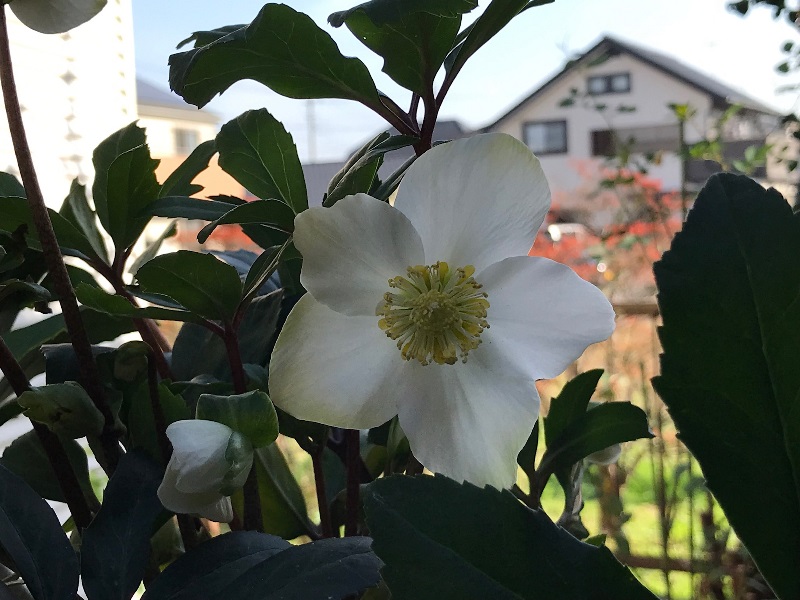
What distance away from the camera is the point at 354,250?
0.72 feet

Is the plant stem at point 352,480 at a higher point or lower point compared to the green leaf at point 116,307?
lower

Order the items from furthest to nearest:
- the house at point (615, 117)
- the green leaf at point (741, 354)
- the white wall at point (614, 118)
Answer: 1. the white wall at point (614, 118)
2. the house at point (615, 117)
3. the green leaf at point (741, 354)

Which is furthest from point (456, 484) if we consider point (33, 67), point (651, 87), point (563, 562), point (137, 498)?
point (651, 87)

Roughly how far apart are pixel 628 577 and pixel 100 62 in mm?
1022

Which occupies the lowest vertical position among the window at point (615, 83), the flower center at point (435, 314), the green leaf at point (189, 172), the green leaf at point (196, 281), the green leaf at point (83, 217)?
the flower center at point (435, 314)

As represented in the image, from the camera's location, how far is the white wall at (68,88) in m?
0.91

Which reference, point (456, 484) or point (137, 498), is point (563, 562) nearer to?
point (456, 484)

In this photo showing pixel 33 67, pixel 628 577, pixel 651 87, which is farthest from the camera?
pixel 651 87

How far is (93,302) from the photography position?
0.23 meters

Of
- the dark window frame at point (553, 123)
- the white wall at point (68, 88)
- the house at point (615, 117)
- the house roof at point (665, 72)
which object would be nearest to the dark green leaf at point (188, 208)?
the white wall at point (68, 88)

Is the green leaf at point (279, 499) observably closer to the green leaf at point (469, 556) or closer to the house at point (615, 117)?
the green leaf at point (469, 556)

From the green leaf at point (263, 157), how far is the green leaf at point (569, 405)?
15 cm

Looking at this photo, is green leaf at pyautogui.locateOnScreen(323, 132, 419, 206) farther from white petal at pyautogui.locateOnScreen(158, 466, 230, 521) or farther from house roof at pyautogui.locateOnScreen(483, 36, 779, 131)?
house roof at pyautogui.locateOnScreen(483, 36, 779, 131)

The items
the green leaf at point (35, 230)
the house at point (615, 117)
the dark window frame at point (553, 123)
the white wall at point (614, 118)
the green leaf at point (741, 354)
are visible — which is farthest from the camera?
the dark window frame at point (553, 123)
